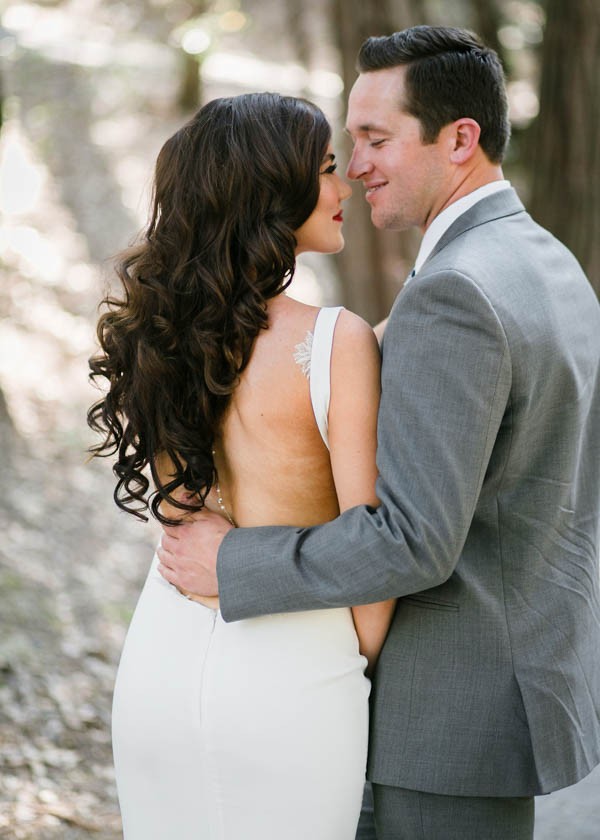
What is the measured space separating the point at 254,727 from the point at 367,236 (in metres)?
4.18

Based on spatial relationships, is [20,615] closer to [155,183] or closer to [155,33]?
[155,183]

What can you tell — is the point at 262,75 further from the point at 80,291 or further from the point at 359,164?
the point at 359,164

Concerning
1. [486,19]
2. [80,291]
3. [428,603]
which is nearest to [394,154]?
[428,603]

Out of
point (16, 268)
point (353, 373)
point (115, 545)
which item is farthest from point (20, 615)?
point (16, 268)

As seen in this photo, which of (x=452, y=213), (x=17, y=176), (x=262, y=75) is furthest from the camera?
(x=262, y=75)

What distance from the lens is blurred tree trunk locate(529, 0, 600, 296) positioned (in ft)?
15.6

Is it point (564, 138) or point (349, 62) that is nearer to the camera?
point (564, 138)

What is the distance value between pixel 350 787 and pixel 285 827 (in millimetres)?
152

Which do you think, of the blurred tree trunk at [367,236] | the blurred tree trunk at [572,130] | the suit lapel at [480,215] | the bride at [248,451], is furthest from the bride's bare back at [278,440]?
the blurred tree trunk at [367,236]

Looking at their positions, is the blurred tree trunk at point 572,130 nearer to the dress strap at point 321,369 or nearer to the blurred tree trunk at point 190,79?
the dress strap at point 321,369

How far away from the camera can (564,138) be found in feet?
16.0

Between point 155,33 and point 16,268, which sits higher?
point 155,33

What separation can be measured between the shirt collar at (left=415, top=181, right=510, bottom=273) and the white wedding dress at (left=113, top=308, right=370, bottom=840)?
38cm

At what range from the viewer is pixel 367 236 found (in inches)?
225
